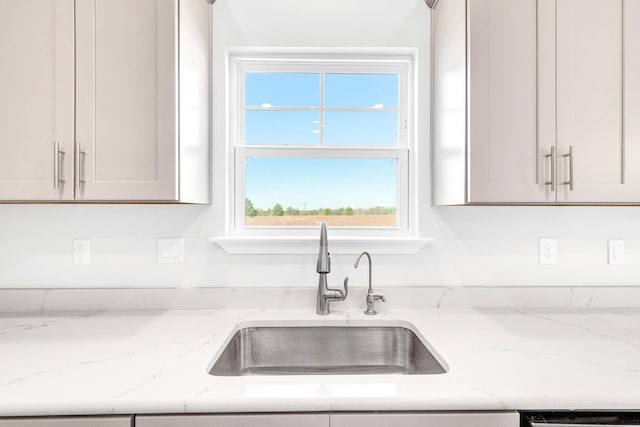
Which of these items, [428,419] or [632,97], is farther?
[632,97]

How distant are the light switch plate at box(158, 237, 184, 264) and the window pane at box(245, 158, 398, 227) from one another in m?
0.32

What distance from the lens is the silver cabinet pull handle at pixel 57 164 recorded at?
1.19 m

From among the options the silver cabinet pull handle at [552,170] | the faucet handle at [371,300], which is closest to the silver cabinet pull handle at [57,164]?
the faucet handle at [371,300]

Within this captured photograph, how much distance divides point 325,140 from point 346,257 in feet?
1.84

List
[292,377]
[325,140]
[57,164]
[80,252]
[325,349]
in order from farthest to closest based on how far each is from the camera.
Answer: [325,140] < [80,252] < [325,349] < [57,164] < [292,377]

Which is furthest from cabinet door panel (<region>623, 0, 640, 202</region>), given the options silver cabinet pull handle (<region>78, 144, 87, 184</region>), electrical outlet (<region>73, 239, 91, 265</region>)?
electrical outlet (<region>73, 239, 91, 265</region>)

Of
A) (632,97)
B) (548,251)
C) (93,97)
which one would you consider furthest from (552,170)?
(93,97)

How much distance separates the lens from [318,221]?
1.71 meters

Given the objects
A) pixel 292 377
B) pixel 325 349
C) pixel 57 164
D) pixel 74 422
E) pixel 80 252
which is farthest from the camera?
pixel 80 252

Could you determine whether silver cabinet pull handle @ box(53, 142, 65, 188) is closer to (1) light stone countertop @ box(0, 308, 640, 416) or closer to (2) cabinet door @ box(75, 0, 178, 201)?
(2) cabinet door @ box(75, 0, 178, 201)

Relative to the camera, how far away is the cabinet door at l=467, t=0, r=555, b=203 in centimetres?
125

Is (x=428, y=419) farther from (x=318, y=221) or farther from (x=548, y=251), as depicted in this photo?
(x=548, y=251)

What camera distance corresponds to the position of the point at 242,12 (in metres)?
1.60

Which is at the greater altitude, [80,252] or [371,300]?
[80,252]
